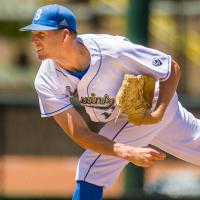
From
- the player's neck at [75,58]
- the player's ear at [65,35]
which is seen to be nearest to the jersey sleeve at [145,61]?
the player's neck at [75,58]

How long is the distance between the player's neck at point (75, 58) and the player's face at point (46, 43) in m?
0.08

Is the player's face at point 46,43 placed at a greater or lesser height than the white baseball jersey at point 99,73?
greater

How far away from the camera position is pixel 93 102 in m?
6.58

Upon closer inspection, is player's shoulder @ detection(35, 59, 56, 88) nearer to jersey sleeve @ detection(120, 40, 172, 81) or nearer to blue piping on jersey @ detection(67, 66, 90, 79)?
blue piping on jersey @ detection(67, 66, 90, 79)

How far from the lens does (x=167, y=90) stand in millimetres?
6531

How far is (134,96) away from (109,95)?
168 mm

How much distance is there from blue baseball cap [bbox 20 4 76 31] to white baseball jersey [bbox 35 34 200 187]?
0.63 ft

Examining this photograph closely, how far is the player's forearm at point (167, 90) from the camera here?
21.2ft

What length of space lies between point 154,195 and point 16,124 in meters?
2.70

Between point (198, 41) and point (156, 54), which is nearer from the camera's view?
point (156, 54)

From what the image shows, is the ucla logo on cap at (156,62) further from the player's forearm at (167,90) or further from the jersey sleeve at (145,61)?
the player's forearm at (167,90)

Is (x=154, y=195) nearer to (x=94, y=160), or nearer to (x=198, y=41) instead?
(x=94, y=160)

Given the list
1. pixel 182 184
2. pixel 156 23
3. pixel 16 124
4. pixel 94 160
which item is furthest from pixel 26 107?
pixel 156 23

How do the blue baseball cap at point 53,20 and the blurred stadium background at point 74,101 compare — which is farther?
the blurred stadium background at point 74,101
